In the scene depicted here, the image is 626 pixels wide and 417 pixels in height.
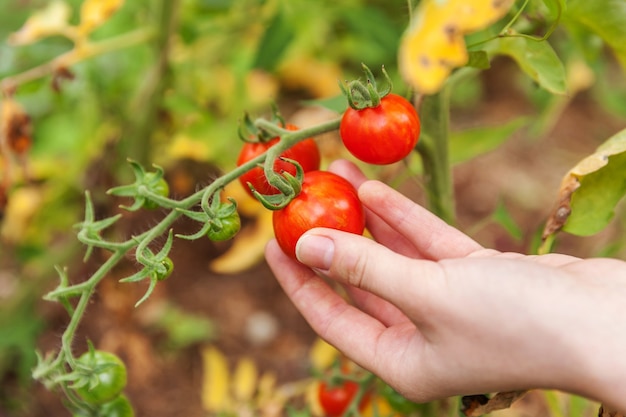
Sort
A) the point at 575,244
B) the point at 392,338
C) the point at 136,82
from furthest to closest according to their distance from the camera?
the point at 575,244 → the point at 136,82 → the point at 392,338

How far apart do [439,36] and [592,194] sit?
547 mm

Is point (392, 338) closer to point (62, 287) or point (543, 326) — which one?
point (543, 326)

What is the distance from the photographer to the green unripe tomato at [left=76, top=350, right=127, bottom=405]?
1.11m

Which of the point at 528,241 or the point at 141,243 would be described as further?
the point at 528,241

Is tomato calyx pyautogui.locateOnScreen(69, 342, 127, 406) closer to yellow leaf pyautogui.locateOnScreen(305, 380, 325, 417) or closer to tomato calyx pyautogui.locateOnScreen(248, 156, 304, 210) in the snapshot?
tomato calyx pyautogui.locateOnScreen(248, 156, 304, 210)

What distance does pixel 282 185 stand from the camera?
3.35 ft

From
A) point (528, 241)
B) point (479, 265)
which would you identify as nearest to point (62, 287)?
point (479, 265)

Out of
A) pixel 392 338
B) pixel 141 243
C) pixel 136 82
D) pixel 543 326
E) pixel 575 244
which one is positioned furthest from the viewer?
pixel 575 244

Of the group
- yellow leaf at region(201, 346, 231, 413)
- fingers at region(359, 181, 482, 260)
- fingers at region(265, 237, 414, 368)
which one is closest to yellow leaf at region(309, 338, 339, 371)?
yellow leaf at region(201, 346, 231, 413)

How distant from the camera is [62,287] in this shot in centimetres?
105

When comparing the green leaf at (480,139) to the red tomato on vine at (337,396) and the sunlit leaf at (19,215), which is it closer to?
the red tomato on vine at (337,396)

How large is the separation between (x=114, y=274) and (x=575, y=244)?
1.64 metres

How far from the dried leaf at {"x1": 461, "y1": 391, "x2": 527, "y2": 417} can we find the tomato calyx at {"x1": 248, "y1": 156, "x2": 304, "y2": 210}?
0.47 metres

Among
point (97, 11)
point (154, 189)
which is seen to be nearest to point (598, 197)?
point (154, 189)
